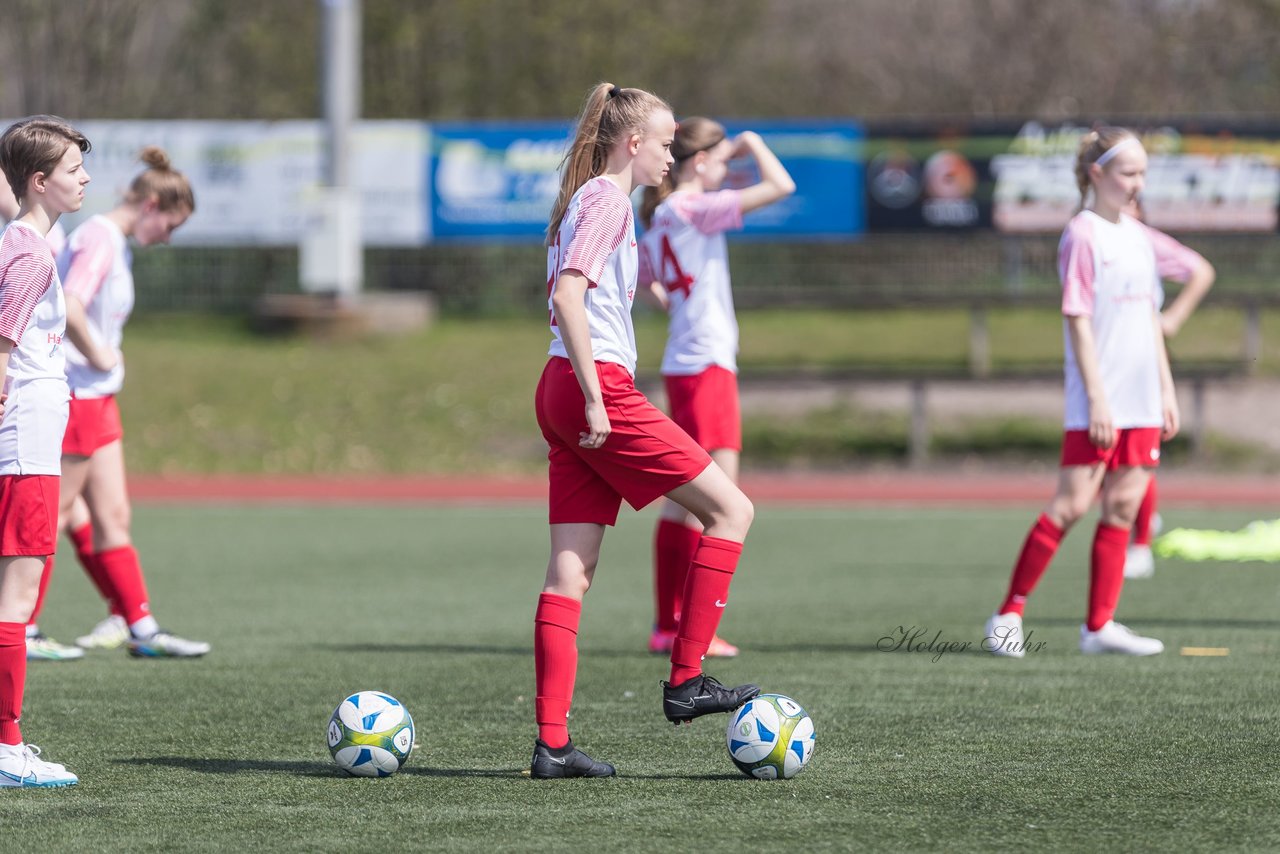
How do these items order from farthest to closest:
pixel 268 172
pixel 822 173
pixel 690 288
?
1. pixel 268 172
2. pixel 822 173
3. pixel 690 288

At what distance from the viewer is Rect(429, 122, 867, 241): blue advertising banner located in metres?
21.1

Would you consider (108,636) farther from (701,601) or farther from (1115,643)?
(1115,643)

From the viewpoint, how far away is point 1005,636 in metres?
7.14

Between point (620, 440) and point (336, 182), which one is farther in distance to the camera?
point (336, 182)

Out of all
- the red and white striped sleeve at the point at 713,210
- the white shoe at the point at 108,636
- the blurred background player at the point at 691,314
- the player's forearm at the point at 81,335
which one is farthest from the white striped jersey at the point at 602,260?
the white shoe at the point at 108,636

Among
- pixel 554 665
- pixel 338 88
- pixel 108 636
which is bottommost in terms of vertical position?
pixel 108 636

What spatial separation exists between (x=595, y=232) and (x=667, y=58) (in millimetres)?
24002

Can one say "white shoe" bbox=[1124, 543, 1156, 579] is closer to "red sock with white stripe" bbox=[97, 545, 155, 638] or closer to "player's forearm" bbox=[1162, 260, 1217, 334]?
"player's forearm" bbox=[1162, 260, 1217, 334]

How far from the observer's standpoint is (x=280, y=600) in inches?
368

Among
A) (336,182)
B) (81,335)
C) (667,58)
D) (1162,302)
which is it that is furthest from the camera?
(667,58)

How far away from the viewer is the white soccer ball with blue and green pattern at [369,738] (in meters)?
4.88

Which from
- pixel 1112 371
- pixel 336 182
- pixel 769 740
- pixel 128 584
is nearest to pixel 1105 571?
pixel 1112 371

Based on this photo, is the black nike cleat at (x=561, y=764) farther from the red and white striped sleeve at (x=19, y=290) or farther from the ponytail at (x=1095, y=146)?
the ponytail at (x=1095, y=146)

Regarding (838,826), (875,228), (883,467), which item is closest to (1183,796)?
(838,826)
